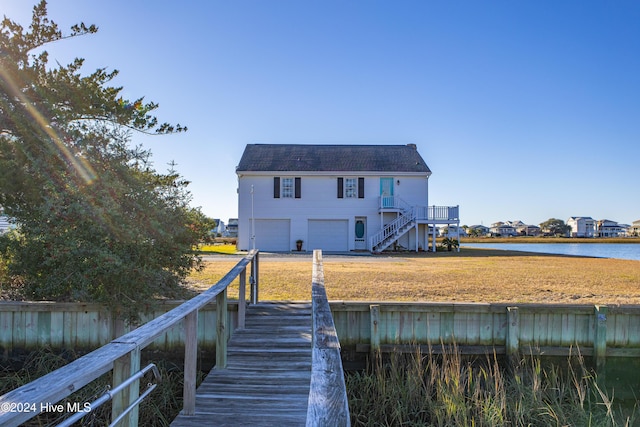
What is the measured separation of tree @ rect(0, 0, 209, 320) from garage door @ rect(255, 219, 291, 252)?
1702cm

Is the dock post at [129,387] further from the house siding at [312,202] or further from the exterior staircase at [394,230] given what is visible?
the house siding at [312,202]

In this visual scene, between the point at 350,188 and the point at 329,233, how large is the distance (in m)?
2.91

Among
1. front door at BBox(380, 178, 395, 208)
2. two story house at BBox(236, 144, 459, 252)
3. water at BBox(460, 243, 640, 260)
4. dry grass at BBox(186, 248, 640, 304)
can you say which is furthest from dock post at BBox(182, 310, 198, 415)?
water at BBox(460, 243, 640, 260)

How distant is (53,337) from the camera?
5676 millimetres

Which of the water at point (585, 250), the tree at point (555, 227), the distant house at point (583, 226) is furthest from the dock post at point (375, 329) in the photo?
the distant house at point (583, 226)

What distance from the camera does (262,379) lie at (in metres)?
4.51

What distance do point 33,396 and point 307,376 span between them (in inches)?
135

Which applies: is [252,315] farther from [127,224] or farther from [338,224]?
[338,224]

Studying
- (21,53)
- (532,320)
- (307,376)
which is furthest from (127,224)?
(532,320)

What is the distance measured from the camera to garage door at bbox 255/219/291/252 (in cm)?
2442

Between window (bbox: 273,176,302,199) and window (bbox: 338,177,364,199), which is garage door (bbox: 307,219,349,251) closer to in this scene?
window (bbox: 338,177,364,199)

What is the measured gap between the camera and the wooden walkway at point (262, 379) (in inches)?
146

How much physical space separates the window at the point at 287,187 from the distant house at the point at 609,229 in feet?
278

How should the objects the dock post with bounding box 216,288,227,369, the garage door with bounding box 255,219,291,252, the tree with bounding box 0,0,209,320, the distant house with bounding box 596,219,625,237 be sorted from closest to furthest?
the dock post with bounding box 216,288,227,369, the tree with bounding box 0,0,209,320, the garage door with bounding box 255,219,291,252, the distant house with bounding box 596,219,625,237
